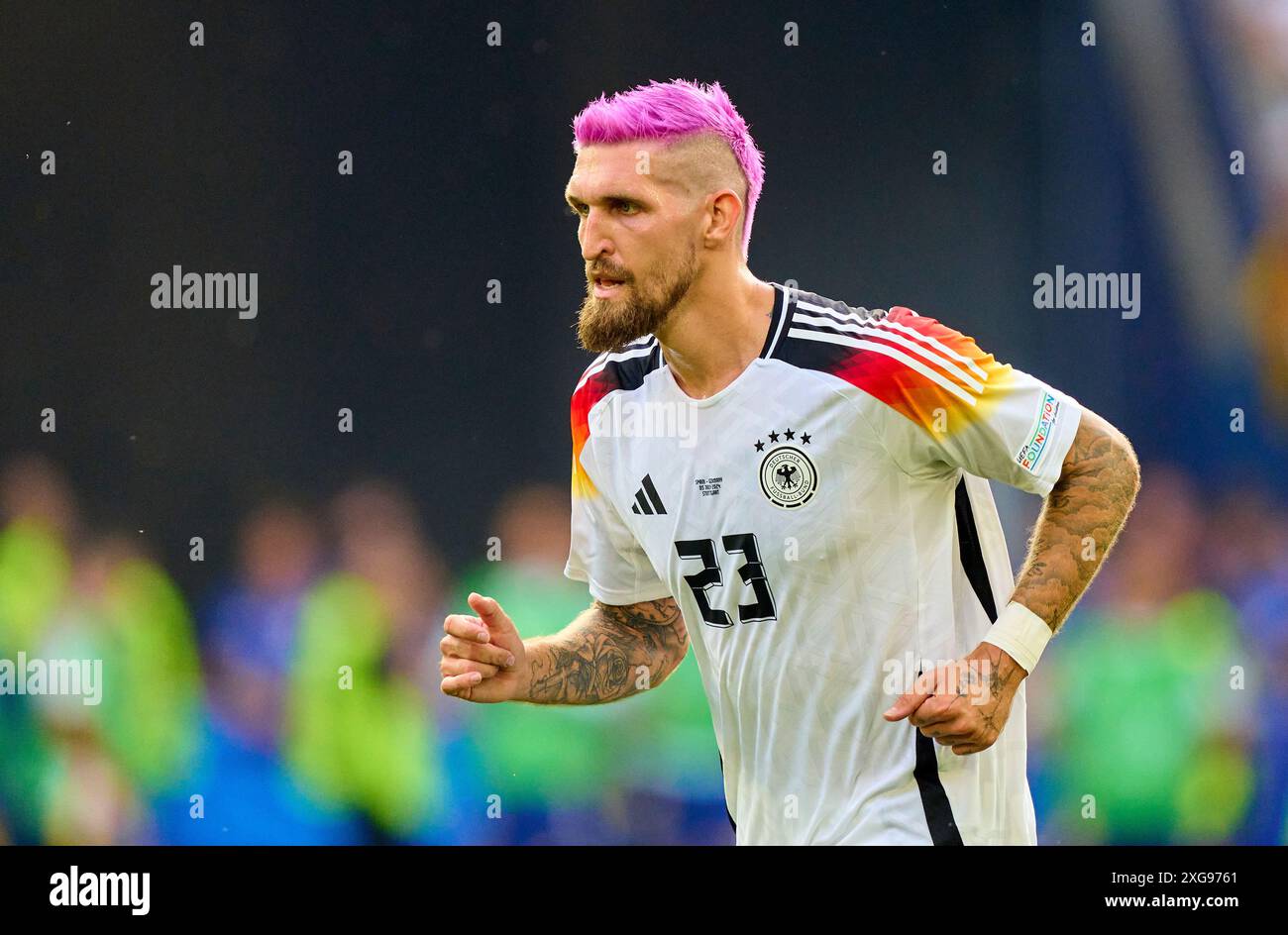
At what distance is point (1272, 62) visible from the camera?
5.20 metres

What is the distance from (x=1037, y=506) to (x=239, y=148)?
10.2 feet

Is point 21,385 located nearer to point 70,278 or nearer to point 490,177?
point 70,278

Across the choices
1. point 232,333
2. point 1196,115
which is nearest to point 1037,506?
point 1196,115

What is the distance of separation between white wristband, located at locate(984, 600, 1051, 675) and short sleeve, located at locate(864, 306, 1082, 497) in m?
0.25

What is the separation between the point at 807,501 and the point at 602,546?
0.55 meters

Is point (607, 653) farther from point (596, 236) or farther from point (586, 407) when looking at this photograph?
point (596, 236)

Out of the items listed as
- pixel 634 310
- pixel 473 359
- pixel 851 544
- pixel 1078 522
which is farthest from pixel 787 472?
pixel 473 359

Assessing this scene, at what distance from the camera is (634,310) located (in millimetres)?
3027

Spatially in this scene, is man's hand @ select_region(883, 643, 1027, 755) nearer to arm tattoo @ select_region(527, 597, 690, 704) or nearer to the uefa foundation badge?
the uefa foundation badge

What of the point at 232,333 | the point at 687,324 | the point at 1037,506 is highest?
the point at 232,333

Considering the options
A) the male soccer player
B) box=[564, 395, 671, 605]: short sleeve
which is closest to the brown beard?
the male soccer player

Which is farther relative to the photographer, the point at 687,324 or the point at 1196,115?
the point at 1196,115

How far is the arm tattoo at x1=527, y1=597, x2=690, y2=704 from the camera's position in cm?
318

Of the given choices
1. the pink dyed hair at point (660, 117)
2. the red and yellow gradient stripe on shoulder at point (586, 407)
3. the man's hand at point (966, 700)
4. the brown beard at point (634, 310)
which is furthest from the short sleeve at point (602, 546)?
the man's hand at point (966, 700)
